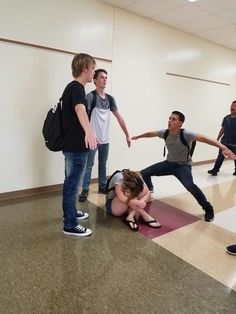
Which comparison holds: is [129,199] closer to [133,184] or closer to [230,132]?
[133,184]

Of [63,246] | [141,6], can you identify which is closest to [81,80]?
[63,246]

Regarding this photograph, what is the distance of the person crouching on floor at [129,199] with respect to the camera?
2.62 metres

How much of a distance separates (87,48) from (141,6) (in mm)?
990

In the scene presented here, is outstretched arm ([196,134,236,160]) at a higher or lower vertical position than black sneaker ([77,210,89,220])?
higher

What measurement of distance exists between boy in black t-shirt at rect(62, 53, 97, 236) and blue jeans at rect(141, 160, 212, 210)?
1.30 meters

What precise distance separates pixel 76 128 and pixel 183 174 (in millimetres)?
1471

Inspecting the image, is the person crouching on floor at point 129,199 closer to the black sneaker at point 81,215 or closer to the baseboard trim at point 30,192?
the black sneaker at point 81,215

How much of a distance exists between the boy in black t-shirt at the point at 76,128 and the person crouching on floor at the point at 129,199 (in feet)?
1.80

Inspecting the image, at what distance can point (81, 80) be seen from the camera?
2.15 metres

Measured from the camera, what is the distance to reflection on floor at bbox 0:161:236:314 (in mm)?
1626

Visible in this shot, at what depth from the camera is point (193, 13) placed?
391cm

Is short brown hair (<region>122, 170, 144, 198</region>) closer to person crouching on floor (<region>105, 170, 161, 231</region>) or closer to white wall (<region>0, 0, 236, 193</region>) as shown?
person crouching on floor (<region>105, 170, 161, 231</region>)

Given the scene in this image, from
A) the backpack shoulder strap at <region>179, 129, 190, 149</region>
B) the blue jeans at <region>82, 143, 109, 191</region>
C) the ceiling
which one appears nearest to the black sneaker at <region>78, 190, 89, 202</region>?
the blue jeans at <region>82, 143, 109, 191</region>

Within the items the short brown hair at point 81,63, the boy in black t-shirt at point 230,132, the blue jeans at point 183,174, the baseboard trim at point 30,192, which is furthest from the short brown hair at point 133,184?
the boy in black t-shirt at point 230,132
